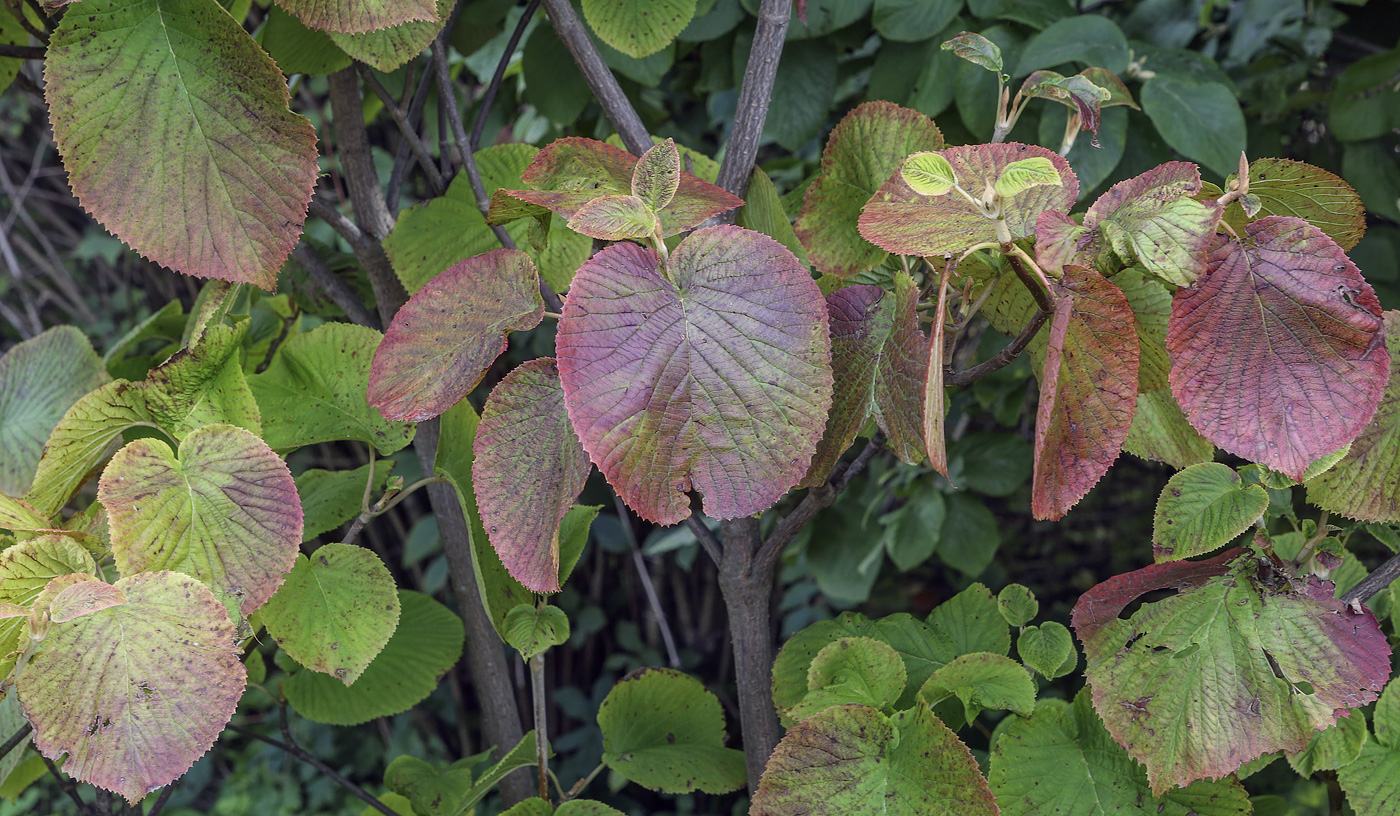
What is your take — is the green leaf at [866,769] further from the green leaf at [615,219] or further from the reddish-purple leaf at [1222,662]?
the green leaf at [615,219]

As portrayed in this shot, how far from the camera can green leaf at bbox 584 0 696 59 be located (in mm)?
722

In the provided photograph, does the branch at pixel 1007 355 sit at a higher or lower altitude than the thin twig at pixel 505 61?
lower

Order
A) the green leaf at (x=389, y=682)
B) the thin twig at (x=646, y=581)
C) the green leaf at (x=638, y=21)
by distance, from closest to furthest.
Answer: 1. the green leaf at (x=638, y=21)
2. the green leaf at (x=389, y=682)
3. the thin twig at (x=646, y=581)

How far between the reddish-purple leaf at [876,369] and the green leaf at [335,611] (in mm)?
313

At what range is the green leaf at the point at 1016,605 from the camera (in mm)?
654

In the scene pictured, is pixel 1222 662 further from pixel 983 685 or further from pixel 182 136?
pixel 182 136

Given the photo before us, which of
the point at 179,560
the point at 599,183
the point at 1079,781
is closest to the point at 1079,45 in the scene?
the point at 599,183

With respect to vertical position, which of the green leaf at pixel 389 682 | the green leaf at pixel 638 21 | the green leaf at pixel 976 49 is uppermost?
the green leaf at pixel 638 21

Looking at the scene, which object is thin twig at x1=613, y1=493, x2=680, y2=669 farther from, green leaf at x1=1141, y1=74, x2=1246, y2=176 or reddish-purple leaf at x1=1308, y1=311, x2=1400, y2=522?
reddish-purple leaf at x1=1308, y1=311, x2=1400, y2=522

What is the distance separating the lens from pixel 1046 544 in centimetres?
168

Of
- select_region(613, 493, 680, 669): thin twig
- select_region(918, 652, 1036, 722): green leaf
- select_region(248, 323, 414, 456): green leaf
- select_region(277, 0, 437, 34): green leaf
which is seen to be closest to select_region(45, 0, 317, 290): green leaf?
select_region(277, 0, 437, 34): green leaf

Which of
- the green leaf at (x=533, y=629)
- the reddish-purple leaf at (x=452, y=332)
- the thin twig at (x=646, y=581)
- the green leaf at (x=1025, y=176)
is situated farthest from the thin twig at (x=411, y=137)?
the thin twig at (x=646, y=581)

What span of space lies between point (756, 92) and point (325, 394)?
0.40m

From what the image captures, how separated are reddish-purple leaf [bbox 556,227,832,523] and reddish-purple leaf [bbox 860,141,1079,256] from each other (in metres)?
0.06
